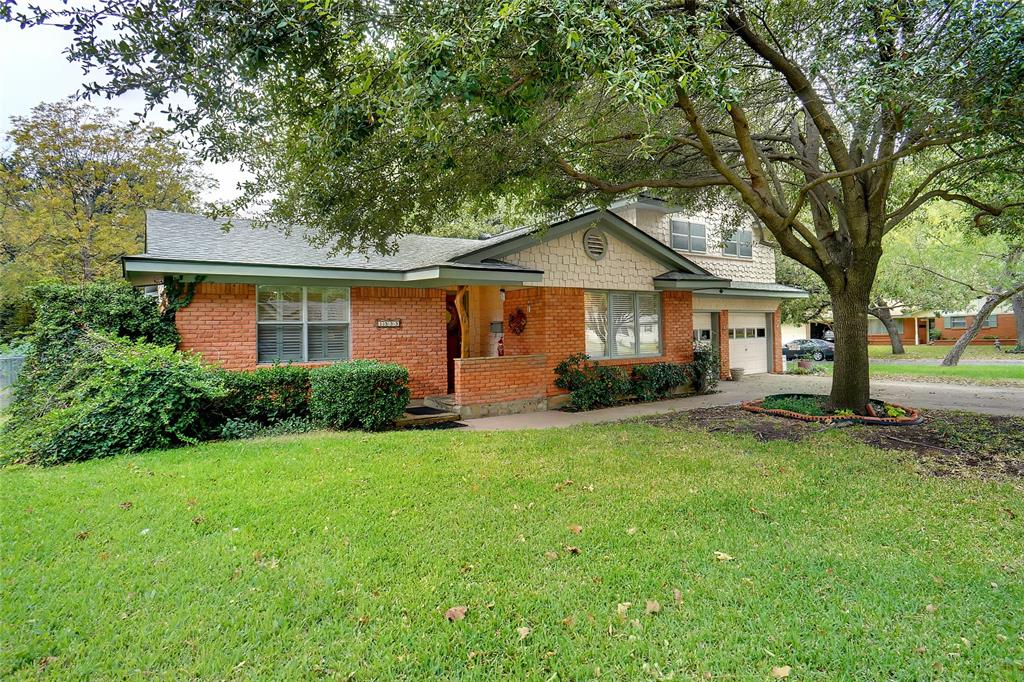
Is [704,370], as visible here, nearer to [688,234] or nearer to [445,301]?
[688,234]

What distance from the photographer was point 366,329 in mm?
10805

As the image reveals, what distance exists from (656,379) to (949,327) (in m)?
39.6

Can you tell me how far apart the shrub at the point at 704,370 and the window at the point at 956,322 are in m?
36.4

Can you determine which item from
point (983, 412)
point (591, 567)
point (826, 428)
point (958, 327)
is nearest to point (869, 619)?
point (591, 567)

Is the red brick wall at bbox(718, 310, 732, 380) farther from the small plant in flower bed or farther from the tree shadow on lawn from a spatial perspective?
the tree shadow on lawn

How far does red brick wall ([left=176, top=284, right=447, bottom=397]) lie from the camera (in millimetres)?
9297

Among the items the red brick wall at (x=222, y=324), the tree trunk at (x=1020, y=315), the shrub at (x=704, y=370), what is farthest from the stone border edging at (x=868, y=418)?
the tree trunk at (x=1020, y=315)

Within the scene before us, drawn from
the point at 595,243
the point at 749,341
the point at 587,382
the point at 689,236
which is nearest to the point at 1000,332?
the point at 749,341

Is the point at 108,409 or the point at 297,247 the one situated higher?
the point at 297,247

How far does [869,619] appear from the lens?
312cm

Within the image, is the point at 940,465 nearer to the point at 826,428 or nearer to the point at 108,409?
the point at 826,428

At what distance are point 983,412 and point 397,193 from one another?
11.8 metres

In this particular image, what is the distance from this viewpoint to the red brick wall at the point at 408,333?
10.8m

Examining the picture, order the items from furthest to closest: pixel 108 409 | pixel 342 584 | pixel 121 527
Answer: pixel 108 409, pixel 121 527, pixel 342 584
